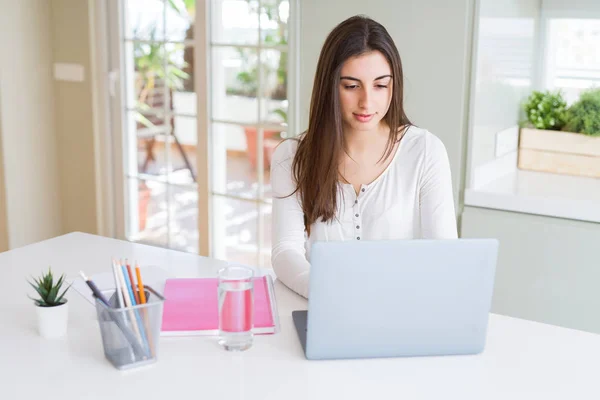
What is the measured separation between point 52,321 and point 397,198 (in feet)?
3.15

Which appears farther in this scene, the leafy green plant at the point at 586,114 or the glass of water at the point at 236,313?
the leafy green plant at the point at 586,114

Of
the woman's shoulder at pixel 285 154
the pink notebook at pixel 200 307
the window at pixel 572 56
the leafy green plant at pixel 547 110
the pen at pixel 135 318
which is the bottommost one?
the pink notebook at pixel 200 307

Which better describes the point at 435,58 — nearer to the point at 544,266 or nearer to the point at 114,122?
the point at 544,266

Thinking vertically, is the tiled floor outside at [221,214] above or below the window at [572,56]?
below

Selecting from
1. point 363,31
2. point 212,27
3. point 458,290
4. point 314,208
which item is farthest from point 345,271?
point 212,27

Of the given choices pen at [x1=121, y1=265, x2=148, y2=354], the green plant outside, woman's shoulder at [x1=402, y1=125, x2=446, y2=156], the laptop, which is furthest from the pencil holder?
the green plant outside

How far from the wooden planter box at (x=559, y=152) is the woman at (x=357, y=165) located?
1.16 m

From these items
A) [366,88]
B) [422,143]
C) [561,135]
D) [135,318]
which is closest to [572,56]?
[561,135]

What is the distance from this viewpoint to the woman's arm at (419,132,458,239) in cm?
204

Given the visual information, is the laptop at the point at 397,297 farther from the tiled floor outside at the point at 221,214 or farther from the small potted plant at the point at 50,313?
the tiled floor outside at the point at 221,214

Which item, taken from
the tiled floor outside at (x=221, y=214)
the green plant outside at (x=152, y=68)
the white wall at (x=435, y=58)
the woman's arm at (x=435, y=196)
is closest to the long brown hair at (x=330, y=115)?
the woman's arm at (x=435, y=196)

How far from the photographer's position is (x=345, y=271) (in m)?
1.41

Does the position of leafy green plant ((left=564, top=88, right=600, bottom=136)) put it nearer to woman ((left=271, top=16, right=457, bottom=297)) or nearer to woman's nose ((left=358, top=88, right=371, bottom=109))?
woman ((left=271, top=16, right=457, bottom=297))

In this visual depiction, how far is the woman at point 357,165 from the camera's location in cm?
196
